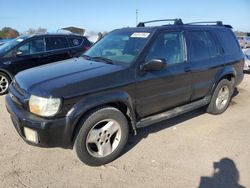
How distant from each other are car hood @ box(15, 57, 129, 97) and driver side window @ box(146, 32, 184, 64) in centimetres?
69

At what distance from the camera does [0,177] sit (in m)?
3.38

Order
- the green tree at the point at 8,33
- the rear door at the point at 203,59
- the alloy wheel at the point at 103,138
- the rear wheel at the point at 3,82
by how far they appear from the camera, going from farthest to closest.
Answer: the green tree at the point at 8,33 → the rear wheel at the point at 3,82 → the rear door at the point at 203,59 → the alloy wheel at the point at 103,138

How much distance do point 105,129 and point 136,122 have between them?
0.59 m

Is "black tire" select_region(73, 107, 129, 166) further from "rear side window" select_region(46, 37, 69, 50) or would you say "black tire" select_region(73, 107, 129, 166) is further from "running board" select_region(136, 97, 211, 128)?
"rear side window" select_region(46, 37, 69, 50)

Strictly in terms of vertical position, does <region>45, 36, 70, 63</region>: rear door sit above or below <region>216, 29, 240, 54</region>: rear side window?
below

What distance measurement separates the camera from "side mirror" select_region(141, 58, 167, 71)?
379 cm

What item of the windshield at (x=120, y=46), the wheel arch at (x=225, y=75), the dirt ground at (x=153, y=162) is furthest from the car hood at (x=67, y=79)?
the wheel arch at (x=225, y=75)

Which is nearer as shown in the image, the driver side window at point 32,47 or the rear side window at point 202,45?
the rear side window at point 202,45

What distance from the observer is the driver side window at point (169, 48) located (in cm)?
414

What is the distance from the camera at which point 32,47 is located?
7.89m

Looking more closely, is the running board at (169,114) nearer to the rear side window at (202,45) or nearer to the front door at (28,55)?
the rear side window at (202,45)

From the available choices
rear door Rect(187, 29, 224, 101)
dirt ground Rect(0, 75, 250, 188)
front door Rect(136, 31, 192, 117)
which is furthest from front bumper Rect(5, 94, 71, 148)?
rear door Rect(187, 29, 224, 101)

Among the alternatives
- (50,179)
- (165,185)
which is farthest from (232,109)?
(50,179)

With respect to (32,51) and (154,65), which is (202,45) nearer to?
(154,65)
